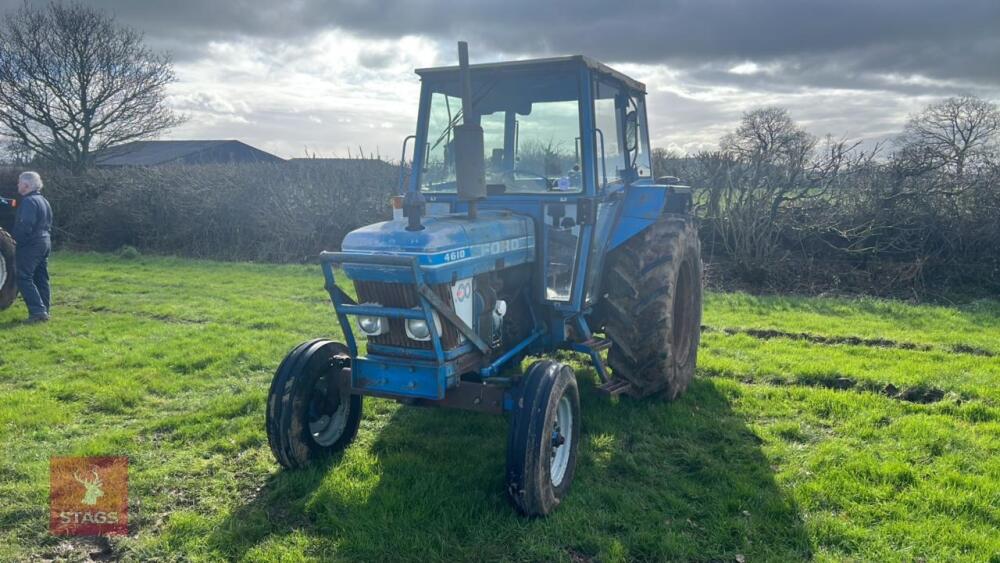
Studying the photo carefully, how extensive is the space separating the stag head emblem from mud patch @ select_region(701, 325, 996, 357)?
593cm

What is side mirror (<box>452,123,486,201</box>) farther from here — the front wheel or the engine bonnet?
the front wheel

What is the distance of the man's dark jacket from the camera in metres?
7.89

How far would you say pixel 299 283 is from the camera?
37.4ft

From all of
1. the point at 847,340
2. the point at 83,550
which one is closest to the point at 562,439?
the point at 83,550

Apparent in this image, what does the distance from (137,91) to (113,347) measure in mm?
18703

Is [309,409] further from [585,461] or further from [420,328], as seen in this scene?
[585,461]


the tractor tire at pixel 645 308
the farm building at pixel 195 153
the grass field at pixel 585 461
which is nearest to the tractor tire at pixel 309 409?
the grass field at pixel 585 461

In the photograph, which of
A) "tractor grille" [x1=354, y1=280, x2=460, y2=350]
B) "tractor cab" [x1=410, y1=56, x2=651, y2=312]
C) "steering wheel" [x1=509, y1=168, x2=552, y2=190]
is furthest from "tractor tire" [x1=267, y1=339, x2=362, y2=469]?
"steering wheel" [x1=509, y1=168, x2=552, y2=190]

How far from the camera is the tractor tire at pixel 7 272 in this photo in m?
8.58

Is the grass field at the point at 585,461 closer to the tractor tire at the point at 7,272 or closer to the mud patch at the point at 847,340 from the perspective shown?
the mud patch at the point at 847,340

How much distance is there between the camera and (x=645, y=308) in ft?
15.2

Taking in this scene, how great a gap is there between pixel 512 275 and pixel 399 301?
3.16ft

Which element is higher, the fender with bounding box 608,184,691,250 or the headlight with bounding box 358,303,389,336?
the fender with bounding box 608,184,691,250

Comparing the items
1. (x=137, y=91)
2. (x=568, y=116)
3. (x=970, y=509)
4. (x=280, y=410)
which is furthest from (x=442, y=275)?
(x=137, y=91)
